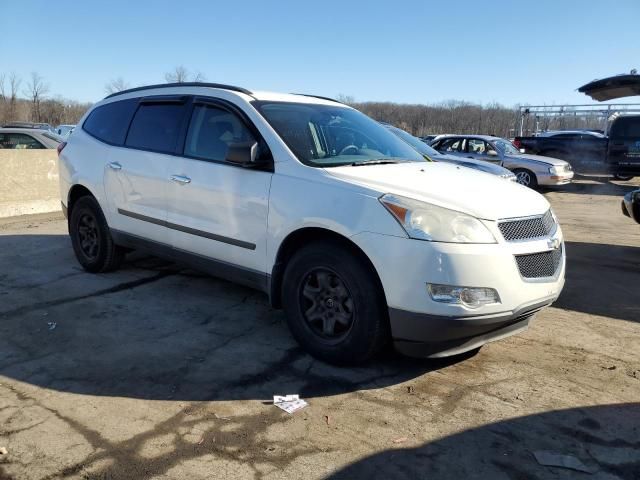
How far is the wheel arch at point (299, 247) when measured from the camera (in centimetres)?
337

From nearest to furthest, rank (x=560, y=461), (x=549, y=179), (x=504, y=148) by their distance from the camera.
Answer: (x=560, y=461) < (x=549, y=179) < (x=504, y=148)

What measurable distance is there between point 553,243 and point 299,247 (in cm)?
175

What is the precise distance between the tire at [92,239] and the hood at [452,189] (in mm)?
3031

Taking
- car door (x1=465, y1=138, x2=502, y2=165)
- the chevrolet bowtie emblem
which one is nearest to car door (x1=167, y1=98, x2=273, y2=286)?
the chevrolet bowtie emblem

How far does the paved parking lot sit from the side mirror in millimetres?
1384

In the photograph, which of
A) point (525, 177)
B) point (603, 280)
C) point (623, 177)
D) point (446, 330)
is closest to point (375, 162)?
point (446, 330)

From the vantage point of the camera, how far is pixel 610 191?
16391mm

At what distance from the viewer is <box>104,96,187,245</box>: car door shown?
464 centimetres

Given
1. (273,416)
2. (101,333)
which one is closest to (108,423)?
(273,416)

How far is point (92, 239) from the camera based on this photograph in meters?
5.69

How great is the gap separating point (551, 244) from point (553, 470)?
1489mm

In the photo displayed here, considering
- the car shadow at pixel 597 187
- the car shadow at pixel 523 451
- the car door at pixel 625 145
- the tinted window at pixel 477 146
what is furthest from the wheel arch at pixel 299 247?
the car door at pixel 625 145

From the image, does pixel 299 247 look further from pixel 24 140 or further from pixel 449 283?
pixel 24 140

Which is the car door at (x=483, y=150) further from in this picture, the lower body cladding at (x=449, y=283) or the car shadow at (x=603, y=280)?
the lower body cladding at (x=449, y=283)
